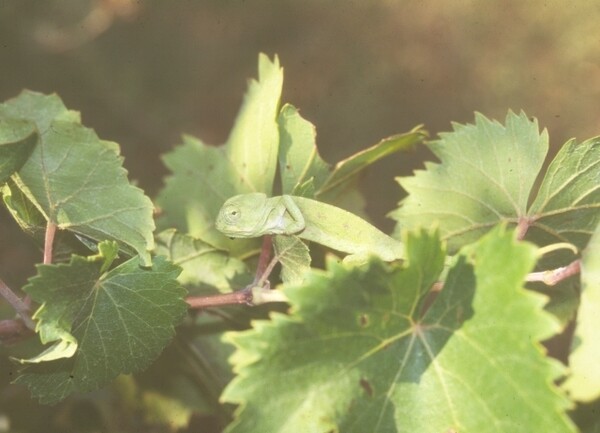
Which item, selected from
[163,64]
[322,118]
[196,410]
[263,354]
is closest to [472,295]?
[263,354]

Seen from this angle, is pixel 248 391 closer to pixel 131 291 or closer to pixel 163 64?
pixel 131 291

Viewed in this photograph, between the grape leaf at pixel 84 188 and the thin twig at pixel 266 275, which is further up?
the grape leaf at pixel 84 188

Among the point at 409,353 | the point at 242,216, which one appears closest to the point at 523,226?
the point at 409,353

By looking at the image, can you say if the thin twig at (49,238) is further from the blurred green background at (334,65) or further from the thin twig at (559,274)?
the blurred green background at (334,65)

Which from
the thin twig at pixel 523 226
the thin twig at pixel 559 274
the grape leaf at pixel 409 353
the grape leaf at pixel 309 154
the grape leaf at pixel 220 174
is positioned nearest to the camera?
the grape leaf at pixel 409 353

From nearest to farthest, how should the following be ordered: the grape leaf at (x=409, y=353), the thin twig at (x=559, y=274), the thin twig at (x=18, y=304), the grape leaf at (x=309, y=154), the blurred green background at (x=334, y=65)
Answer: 1. the grape leaf at (x=409, y=353)
2. the thin twig at (x=559, y=274)
3. the thin twig at (x=18, y=304)
4. the grape leaf at (x=309, y=154)
5. the blurred green background at (x=334, y=65)

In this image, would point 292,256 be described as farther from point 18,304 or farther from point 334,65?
point 334,65

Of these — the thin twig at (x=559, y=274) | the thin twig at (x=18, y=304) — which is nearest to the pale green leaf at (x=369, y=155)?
the thin twig at (x=559, y=274)
